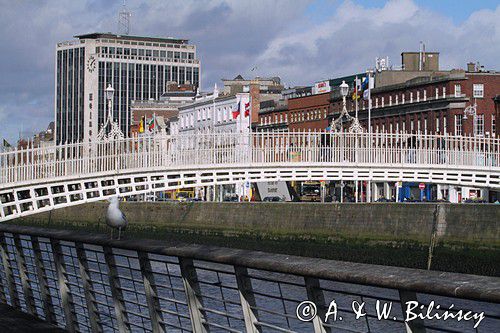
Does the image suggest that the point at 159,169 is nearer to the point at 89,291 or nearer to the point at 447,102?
the point at 89,291

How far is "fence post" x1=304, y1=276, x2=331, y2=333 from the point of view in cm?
570

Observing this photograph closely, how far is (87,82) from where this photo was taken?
199375 millimetres

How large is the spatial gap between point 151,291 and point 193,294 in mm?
846

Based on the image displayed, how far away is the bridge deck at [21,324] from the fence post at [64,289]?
303 mm

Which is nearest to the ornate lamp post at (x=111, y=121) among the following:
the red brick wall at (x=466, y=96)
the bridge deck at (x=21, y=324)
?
the red brick wall at (x=466, y=96)

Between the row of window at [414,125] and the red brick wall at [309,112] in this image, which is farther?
the red brick wall at [309,112]

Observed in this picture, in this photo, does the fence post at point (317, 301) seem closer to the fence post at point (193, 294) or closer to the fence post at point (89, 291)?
the fence post at point (193, 294)

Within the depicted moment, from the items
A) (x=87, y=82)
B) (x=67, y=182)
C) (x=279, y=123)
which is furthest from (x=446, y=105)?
(x=87, y=82)

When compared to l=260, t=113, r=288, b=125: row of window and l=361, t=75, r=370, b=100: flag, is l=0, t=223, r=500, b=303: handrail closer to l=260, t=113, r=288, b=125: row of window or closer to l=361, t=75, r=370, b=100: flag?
l=361, t=75, r=370, b=100: flag

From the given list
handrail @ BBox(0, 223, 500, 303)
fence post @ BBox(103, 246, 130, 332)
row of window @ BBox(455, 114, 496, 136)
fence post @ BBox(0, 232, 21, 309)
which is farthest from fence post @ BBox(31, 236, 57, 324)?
row of window @ BBox(455, 114, 496, 136)

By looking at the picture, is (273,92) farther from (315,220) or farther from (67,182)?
(67,182)

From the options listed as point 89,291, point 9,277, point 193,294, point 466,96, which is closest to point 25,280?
point 9,277

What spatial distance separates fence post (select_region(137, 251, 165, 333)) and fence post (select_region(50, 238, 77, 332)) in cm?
222

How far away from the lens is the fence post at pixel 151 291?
26.5ft
